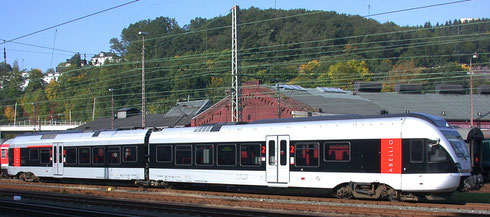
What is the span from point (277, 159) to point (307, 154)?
1.31 m

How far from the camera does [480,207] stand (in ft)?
54.5

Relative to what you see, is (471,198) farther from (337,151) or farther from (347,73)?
(347,73)

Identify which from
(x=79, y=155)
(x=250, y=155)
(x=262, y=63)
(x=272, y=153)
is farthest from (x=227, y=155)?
(x=262, y=63)

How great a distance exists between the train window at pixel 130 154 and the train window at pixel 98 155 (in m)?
1.83

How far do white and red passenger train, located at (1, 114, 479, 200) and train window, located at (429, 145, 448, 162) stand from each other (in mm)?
32

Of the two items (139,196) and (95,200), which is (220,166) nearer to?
(139,196)

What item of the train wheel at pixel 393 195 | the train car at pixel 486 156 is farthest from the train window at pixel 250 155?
the train car at pixel 486 156

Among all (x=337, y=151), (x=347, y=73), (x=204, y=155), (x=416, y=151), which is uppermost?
(x=347, y=73)

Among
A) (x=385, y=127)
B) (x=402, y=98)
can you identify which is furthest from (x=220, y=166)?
(x=402, y=98)

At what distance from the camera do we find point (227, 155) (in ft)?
74.7

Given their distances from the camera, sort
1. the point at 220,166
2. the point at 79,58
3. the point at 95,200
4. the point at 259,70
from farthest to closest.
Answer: the point at 79,58 → the point at 259,70 → the point at 220,166 → the point at 95,200

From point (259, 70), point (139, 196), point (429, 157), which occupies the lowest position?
point (139, 196)

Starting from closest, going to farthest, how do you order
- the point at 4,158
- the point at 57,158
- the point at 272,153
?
the point at 272,153, the point at 57,158, the point at 4,158

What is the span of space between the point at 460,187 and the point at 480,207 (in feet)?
4.36
